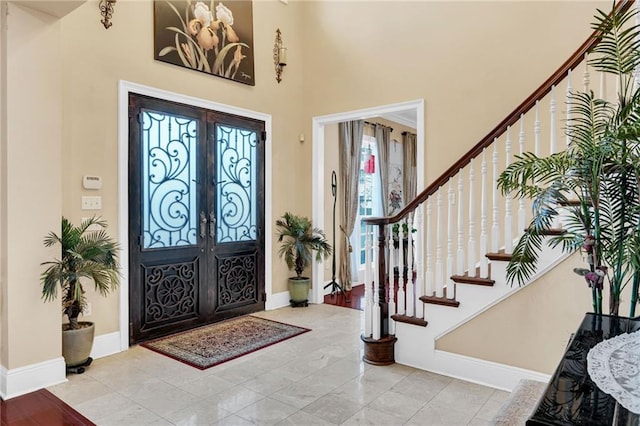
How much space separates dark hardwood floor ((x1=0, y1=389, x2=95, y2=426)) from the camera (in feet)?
7.93

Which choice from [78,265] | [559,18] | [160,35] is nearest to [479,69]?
[559,18]

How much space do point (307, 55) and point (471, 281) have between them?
3969mm

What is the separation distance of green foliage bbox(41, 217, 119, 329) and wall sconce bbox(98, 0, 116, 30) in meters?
1.82

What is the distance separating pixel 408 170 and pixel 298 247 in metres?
3.92

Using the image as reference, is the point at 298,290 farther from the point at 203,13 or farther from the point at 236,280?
the point at 203,13

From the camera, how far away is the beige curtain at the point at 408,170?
8.13 m

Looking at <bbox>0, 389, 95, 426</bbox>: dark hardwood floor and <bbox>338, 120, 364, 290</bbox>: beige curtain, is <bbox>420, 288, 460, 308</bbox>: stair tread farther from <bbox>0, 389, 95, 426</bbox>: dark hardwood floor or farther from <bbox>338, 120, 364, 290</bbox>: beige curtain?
<bbox>338, 120, 364, 290</bbox>: beige curtain

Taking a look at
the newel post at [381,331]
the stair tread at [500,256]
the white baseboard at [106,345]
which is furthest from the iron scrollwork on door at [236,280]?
the stair tread at [500,256]

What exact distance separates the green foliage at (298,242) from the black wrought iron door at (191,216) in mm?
325

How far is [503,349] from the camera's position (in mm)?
2873

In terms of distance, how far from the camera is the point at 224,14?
15.0ft

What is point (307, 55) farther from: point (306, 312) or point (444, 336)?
point (444, 336)

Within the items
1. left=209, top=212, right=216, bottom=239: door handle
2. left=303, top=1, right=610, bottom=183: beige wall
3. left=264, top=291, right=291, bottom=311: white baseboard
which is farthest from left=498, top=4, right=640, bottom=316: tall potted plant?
left=264, top=291, right=291, bottom=311: white baseboard

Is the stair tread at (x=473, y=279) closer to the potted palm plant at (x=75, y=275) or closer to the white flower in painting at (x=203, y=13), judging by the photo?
the potted palm plant at (x=75, y=275)
